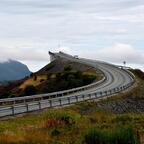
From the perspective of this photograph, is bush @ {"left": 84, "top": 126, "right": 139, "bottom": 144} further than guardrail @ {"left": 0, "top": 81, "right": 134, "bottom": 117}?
No

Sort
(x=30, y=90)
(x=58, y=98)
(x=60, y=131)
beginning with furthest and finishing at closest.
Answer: (x=30, y=90) < (x=58, y=98) < (x=60, y=131)

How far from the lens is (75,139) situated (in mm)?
25844

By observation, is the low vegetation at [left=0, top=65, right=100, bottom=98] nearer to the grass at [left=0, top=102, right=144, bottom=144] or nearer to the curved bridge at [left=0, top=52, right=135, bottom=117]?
the curved bridge at [left=0, top=52, right=135, bottom=117]

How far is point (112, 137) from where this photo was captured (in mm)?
22391

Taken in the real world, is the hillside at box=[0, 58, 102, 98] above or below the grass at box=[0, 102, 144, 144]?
below

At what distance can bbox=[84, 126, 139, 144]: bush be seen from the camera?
22.2 m

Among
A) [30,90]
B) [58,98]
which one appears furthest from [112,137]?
[30,90]

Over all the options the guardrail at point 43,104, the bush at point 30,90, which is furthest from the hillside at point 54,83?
the guardrail at point 43,104

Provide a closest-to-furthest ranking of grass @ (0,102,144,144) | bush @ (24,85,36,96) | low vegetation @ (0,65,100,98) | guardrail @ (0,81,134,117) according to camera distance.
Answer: grass @ (0,102,144,144) → guardrail @ (0,81,134,117) → bush @ (24,85,36,96) → low vegetation @ (0,65,100,98)

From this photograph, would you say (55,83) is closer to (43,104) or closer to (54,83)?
(54,83)

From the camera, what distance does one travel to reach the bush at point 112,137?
22250 mm

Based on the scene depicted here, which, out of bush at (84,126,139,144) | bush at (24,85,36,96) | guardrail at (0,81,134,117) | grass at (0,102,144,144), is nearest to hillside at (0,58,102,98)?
bush at (24,85,36,96)

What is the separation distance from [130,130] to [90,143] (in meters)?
1.68

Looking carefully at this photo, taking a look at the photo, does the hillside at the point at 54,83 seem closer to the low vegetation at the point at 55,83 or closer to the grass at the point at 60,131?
the low vegetation at the point at 55,83
